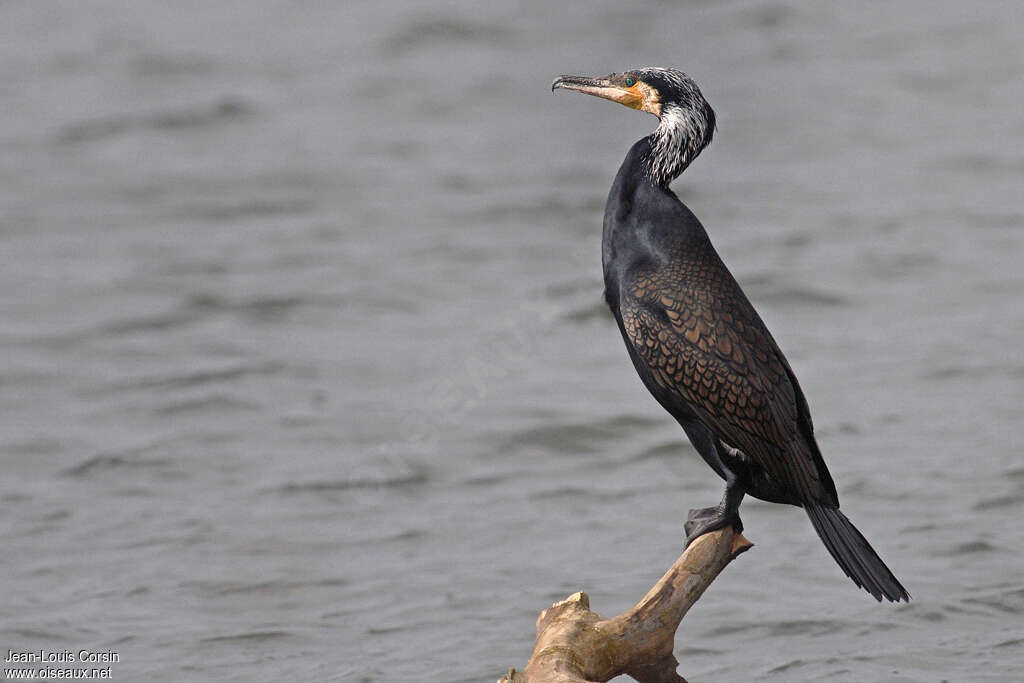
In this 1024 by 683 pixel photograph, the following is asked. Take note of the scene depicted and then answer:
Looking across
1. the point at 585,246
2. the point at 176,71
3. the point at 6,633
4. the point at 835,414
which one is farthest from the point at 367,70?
the point at 6,633

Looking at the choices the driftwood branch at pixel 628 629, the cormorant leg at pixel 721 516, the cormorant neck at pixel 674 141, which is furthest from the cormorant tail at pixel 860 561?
the cormorant neck at pixel 674 141

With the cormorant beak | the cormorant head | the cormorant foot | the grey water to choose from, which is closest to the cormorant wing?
the cormorant foot

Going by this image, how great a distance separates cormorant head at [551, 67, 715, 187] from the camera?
6.04 m

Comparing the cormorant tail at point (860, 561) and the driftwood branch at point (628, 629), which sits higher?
the cormorant tail at point (860, 561)

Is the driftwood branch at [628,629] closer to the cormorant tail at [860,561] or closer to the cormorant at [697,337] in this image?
the cormorant at [697,337]

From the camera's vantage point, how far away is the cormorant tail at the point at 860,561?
5699mm

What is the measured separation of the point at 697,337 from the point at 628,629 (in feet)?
3.43

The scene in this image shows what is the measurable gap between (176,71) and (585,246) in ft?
19.0

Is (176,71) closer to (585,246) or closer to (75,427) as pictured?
(585,246)

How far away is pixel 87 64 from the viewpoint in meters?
17.7

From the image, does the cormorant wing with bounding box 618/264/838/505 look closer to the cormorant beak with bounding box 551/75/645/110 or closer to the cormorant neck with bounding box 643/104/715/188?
the cormorant neck with bounding box 643/104/715/188

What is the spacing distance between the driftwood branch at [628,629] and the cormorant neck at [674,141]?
4.28 feet

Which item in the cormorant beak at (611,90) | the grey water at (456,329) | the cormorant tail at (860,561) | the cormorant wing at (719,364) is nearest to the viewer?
the cormorant tail at (860,561)

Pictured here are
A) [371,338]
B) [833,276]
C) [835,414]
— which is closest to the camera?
[835,414]
